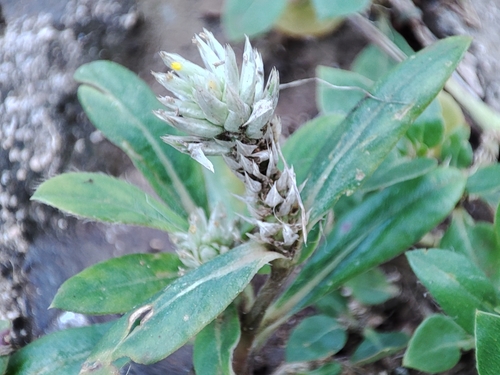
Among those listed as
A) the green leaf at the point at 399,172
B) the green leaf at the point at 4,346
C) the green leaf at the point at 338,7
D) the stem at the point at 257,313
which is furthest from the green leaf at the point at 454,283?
the green leaf at the point at 4,346

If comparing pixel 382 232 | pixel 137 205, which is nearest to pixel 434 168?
pixel 382 232

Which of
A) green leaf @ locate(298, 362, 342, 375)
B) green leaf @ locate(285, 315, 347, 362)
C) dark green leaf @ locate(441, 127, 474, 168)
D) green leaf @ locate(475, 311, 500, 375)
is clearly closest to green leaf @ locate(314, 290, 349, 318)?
green leaf @ locate(285, 315, 347, 362)

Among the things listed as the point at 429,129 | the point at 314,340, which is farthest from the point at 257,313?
the point at 429,129

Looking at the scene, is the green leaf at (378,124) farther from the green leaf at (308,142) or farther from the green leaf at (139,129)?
the green leaf at (139,129)

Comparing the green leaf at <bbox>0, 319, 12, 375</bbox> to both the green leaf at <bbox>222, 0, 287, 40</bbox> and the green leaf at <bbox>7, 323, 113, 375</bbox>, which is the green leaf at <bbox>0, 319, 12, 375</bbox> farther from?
the green leaf at <bbox>222, 0, 287, 40</bbox>

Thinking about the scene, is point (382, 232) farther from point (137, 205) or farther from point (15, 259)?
point (15, 259)

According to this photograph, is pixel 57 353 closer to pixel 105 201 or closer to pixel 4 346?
pixel 4 346
